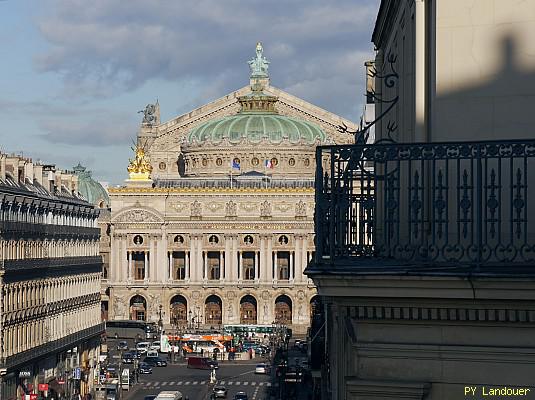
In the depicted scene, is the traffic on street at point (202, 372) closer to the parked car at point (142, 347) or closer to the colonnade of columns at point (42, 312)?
the parked car at point (142, 347)

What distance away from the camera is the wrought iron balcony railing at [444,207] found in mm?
14695

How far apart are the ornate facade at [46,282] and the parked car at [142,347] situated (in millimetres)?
25857

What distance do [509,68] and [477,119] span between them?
0.57 m

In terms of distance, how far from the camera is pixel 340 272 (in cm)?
1456

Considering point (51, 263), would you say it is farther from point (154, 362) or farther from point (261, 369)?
point (154, 362)

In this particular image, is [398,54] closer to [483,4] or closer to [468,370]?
[483,4]

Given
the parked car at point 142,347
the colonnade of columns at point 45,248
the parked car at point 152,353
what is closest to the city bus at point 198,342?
the parked car at point 142,347

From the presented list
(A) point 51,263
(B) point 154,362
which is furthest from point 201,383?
(A) point 51,263

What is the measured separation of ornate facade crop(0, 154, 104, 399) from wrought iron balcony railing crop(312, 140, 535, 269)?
84.3m

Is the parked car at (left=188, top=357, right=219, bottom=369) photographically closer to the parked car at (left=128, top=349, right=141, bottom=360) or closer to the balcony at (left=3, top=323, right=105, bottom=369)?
the parked car at (left=128, top=349, right=141, bottom=360)

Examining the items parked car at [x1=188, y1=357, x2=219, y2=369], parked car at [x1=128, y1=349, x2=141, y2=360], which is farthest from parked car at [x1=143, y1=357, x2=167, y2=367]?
parked car at [x1=188, y1=357, x2=219, y2=369]

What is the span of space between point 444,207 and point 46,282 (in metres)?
103

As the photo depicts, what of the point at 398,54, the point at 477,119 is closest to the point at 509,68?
the point at 477,119

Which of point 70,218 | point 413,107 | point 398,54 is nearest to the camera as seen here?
point 413,107
